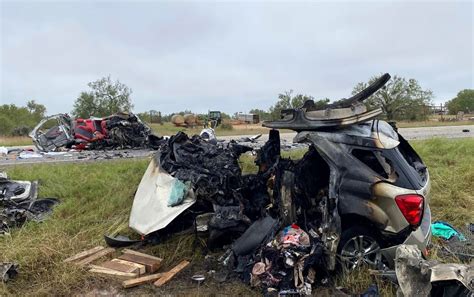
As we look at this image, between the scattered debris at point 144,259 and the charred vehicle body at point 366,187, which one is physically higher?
the charred vehicle body at point 366,187

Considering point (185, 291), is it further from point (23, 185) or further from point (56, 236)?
point (23, 185)

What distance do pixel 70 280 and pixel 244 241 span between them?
193cm

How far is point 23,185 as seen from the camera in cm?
738

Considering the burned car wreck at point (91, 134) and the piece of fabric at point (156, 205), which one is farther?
the burned car wreck at point (91, 134)

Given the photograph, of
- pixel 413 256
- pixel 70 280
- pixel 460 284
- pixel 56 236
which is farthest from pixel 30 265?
pixel 460 284

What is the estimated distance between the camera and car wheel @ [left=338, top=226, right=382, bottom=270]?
4.16m

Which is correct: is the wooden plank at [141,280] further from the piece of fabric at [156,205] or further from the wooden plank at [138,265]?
the piece of fabric at [156,205]

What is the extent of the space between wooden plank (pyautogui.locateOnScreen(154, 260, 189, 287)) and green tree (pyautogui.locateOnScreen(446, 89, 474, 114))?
51315 millimetres

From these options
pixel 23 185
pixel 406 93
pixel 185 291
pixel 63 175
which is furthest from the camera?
pixel 406 93

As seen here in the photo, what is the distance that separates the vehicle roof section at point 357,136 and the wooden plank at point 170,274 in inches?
78.6

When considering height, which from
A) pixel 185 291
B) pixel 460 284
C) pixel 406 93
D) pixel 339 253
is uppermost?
pixel 406 93

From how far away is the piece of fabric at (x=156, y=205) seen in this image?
4.73 m

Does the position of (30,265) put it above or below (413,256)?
below

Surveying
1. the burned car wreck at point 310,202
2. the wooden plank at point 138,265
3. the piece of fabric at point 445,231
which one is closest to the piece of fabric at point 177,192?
the burned car wreck at point 310,202
